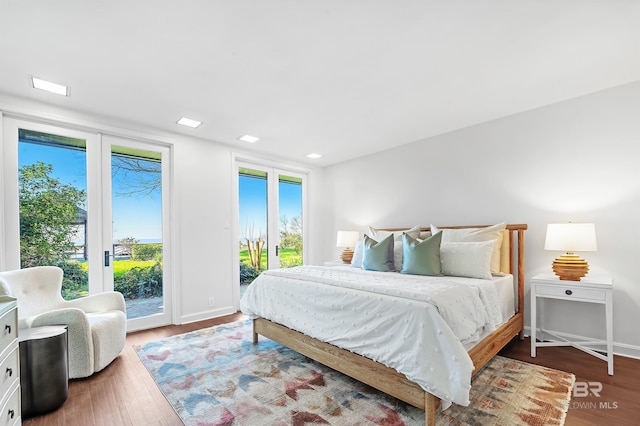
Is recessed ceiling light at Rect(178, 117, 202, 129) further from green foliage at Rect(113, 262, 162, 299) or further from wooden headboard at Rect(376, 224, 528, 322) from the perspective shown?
wooden headboard at Rect(376, 224, 528, 322)

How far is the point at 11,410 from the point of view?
137 cm

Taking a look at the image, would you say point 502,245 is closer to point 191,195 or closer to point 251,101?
point 251,101

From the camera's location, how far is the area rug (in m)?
1.82

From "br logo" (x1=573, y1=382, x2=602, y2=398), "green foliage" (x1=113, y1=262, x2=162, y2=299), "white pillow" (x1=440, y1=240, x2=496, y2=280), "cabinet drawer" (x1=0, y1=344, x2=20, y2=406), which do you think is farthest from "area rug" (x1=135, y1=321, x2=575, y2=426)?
"green foliage" (x1=113, y1=262, x2=162, y2=299)

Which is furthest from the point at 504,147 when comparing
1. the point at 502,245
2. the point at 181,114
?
the point at 181,114

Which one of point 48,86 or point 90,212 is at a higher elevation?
point 48,86

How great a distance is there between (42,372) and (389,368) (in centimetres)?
231

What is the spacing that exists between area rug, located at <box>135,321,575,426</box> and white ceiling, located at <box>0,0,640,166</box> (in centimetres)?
250

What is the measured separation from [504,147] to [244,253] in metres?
3.91

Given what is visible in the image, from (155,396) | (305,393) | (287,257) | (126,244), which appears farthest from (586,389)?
(126,244)

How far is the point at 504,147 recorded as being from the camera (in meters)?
3.46

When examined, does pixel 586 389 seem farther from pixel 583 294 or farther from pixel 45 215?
pixel 45 215

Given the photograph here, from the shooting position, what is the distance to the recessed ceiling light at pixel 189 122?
138 inches

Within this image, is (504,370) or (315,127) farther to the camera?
(315,127)
